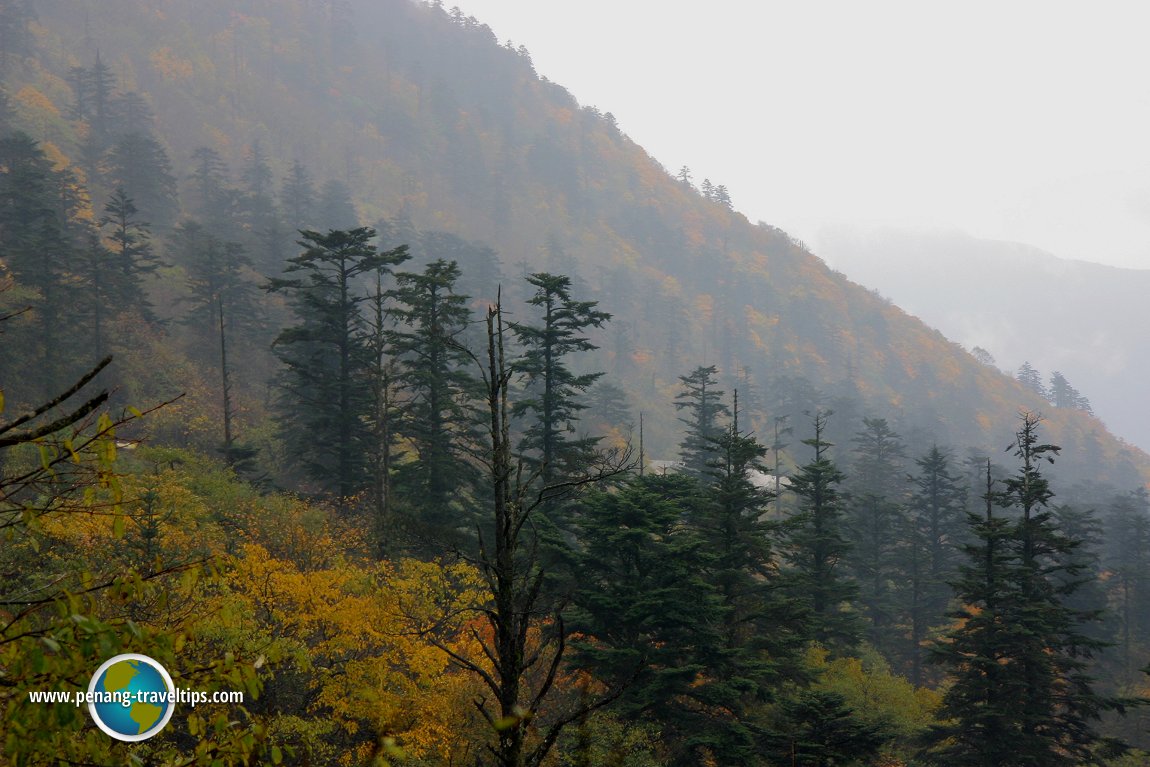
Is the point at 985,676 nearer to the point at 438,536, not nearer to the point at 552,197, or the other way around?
the point at 438,536

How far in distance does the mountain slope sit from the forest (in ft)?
48.3

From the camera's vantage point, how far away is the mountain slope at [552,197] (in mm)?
111125

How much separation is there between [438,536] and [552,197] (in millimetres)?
128601

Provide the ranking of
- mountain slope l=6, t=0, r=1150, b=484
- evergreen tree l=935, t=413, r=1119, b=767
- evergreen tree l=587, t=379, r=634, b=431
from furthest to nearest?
mountain slope l=6, t=0, r=1150, b=484 → evergreen tree l=587, t=379, r=634, b=431 → evergreen tree l=935, t=413, r=1119, b=767

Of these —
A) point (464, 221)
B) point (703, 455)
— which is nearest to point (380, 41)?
point (464, 221)

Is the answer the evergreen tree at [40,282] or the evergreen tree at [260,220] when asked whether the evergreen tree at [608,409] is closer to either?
the evergreen tree at [260,220]

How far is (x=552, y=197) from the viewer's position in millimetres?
144375

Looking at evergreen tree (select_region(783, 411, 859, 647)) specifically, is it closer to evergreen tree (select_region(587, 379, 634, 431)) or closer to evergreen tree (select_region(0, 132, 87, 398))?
evergreen tree (select_region(0, 132, 87, 398))

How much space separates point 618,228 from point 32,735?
144m

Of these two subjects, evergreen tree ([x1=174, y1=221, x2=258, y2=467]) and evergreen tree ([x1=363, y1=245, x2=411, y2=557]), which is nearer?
evergreen tree ([x1=363, y1=245, x2=411, y2=557])

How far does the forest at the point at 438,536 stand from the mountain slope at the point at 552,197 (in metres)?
14.7

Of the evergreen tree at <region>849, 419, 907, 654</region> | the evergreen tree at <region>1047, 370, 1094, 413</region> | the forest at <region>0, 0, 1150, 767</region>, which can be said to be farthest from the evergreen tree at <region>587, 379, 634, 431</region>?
the evergreen tree at <region>1047, 370, 1094, 413</region>

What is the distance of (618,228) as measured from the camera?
142250 mm

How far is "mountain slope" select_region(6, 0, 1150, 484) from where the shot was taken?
111m
